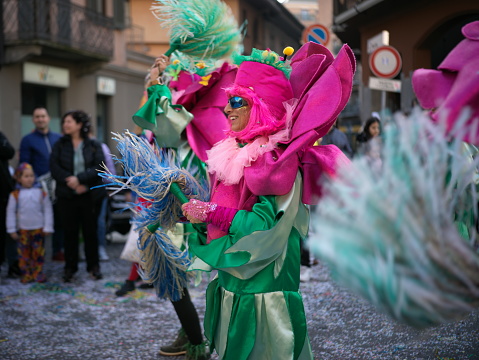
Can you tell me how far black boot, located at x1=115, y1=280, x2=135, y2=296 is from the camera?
515cm

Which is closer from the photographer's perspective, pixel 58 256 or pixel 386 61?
pixel 386 61

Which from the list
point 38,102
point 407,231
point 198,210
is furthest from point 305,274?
point 38,102

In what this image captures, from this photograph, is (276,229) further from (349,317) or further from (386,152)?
(349,317)

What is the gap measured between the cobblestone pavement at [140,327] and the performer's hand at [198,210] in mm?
959

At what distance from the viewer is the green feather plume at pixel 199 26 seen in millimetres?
3820

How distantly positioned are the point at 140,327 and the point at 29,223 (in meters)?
2.37

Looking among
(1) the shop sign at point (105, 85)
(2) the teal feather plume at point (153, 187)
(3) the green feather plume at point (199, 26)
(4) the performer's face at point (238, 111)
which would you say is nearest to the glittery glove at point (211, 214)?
(2) the teal feather plume at point (153, 187)

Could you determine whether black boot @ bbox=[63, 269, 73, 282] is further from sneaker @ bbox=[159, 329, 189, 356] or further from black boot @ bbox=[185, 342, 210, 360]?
black boot @ bbox=[185, 342, 210, 360]

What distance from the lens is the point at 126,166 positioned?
2807 millimetres

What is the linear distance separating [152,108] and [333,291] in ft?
8.10

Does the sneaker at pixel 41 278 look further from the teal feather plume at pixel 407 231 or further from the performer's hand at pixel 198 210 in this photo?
the teal feather plume at pixel 407 231

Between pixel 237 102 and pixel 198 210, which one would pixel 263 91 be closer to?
pixel 237 102

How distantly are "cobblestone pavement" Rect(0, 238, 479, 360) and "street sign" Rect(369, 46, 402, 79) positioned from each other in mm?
2634

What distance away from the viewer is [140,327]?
167 inches
